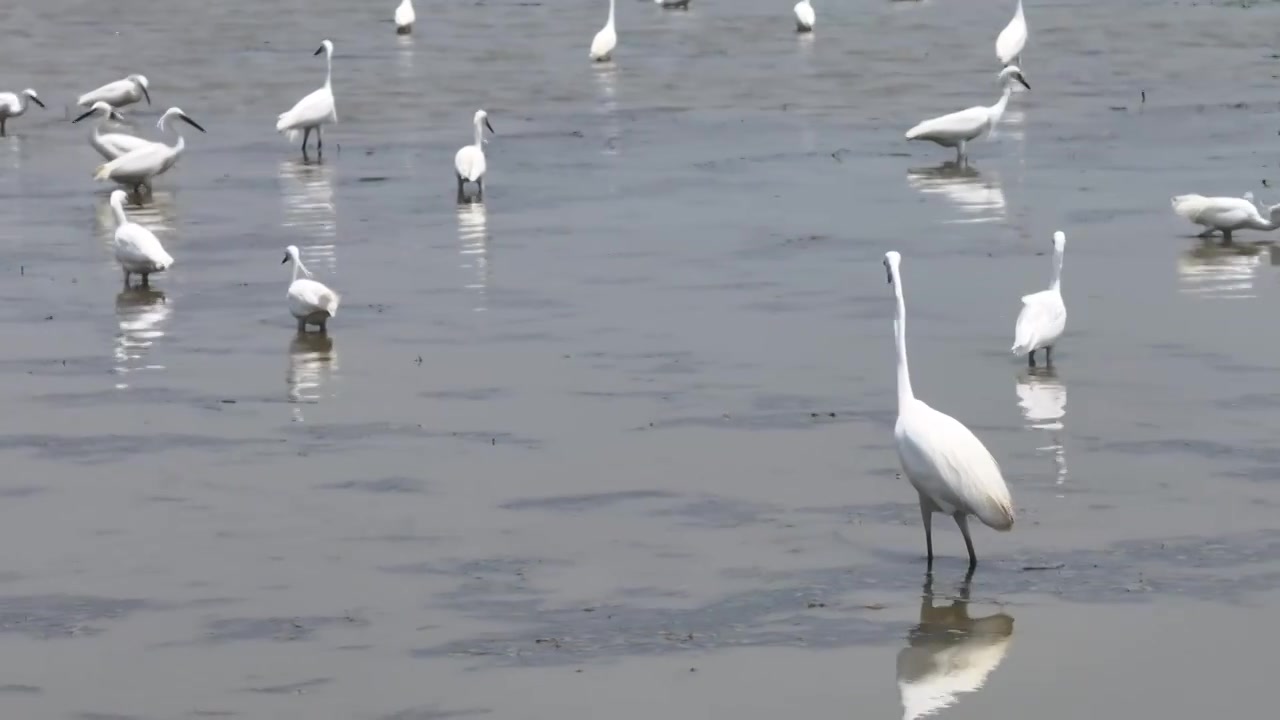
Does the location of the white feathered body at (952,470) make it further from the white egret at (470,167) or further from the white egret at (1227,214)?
the white egret at (470,167)

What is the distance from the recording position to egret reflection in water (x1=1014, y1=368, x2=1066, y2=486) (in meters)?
15.1

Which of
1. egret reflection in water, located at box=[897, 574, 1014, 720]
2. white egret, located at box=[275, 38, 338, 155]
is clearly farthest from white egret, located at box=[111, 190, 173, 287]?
egret reflection in water, located at box=[897, 574, 1014, 720]

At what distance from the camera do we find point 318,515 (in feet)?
45.7

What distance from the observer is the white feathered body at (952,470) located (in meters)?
11.9

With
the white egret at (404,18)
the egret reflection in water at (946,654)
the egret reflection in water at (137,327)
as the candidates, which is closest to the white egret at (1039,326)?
the egret reflection in water at (946,654)

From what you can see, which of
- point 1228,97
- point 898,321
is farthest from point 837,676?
point 1228,97

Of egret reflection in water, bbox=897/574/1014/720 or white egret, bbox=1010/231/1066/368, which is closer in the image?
egret reflection in water, bbox=897/574/1014/720

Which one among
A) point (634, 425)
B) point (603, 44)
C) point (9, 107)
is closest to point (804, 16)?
point (603, 44)

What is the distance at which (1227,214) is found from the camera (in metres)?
22.8

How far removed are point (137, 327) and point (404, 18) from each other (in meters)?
29.9

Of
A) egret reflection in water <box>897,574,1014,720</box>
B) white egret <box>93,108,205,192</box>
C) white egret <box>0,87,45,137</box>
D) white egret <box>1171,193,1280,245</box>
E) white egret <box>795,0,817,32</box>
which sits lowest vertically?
egret reflection in water <box>897,574,1014,720</box>

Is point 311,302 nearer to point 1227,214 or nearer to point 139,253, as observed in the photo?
point 139,253

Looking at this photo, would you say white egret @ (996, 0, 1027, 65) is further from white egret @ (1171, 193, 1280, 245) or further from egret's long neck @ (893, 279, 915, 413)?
egret's long neck @ (893, 279, 915, 413)

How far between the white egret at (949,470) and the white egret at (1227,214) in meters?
11.3
